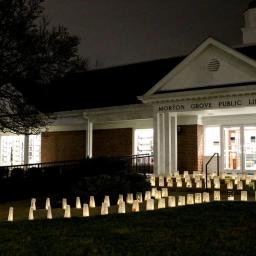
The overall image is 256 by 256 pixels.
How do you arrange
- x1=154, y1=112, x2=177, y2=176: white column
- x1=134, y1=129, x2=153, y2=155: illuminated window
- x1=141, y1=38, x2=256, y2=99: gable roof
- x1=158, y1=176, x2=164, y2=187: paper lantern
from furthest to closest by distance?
1. x1=134, y1=129, x2=153, y2=155: illuminated window
2. x1=154, y1=112, x2=177, y2=176: white column
3. x1=141, y1=38, x2=256, y2=99: gable roof
4. x1=158, y1=176, x2=164, y2=187: paper lantern

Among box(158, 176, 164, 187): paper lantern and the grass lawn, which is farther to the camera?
box(158, 176, 164, 187): paper lantern

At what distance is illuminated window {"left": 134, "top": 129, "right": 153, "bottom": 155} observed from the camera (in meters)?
22.9

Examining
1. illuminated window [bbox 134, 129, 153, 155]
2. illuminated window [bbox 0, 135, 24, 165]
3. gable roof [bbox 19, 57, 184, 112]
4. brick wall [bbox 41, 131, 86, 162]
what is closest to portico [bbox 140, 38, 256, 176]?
gable roof [bbox 19, 57, 184, 112]

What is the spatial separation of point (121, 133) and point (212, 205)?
1281cm

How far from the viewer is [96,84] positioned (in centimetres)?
2606

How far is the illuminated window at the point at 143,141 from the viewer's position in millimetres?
22906

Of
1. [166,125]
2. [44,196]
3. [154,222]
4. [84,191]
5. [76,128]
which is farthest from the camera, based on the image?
[76,128]

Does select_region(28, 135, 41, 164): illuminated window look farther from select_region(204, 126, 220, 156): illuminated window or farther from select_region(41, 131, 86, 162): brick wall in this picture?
select_region(204, 126, 220, 156): illuminated window

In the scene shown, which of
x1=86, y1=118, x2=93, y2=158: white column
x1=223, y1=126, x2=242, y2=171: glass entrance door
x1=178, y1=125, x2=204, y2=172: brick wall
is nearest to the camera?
x1=223, y1=126, x2=242, y2=171: glass entrance door

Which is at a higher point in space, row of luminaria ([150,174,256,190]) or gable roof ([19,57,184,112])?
gable roof ([19,57,184,112])

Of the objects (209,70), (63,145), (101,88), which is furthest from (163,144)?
(63,145)

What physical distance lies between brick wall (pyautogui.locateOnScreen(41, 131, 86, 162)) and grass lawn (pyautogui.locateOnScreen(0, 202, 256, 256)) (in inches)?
591

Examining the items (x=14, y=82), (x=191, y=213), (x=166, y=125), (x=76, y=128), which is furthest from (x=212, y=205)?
(x=76, y=128)

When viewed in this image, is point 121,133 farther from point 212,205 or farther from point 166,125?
point 212,205
